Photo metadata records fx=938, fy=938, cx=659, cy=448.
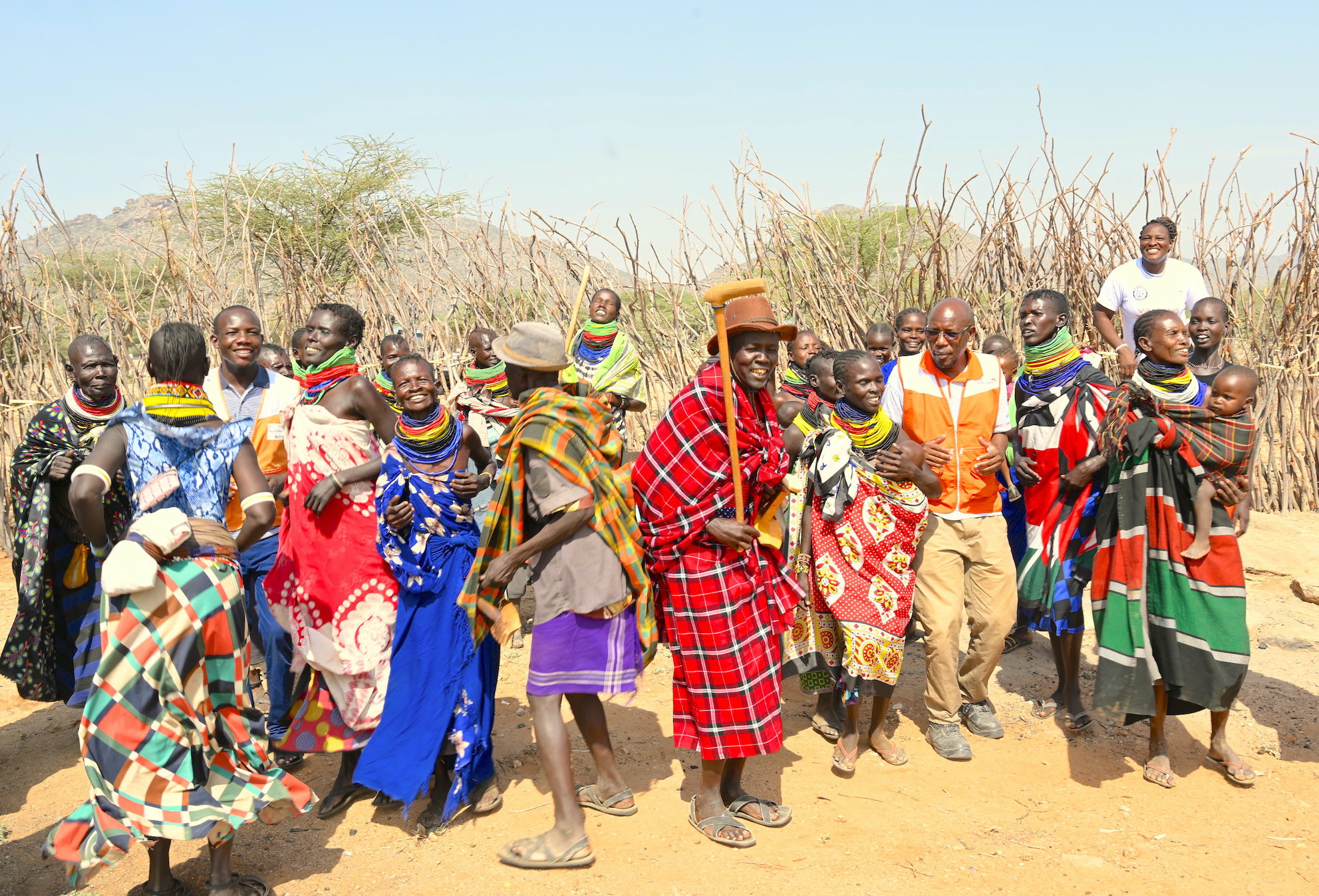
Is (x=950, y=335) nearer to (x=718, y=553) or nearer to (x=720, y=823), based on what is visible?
(x=718, y=553)

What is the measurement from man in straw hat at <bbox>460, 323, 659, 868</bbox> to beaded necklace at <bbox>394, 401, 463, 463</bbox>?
1.51ft

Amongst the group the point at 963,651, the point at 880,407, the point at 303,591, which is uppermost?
the point at 880,407

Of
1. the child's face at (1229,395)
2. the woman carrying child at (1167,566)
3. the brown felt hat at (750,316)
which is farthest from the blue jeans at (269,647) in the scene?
the child's face at (1229,395)

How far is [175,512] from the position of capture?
9.38ft

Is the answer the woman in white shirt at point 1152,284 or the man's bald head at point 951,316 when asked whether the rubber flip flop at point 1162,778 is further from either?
the woman in white shirt at point 1152,284

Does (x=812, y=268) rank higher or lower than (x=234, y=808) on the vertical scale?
higher

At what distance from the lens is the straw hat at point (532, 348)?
3.32m

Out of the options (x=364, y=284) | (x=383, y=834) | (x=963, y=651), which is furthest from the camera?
(x=364, y=284)

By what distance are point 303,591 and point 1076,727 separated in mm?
3586

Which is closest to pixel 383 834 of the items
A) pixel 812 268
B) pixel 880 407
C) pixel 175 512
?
pixel 175 512

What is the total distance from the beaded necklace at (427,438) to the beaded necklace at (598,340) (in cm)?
335

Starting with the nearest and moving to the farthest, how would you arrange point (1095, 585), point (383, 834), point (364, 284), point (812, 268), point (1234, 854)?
point (1234, 854), point (383, 834), point (1095, 585), point (812, 268), point (364, 284)

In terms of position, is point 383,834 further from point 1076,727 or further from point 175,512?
point 1076,727

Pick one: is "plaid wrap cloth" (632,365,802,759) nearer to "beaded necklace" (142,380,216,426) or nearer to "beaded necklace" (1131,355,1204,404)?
"beaded necklace" (142,380,216,426)
